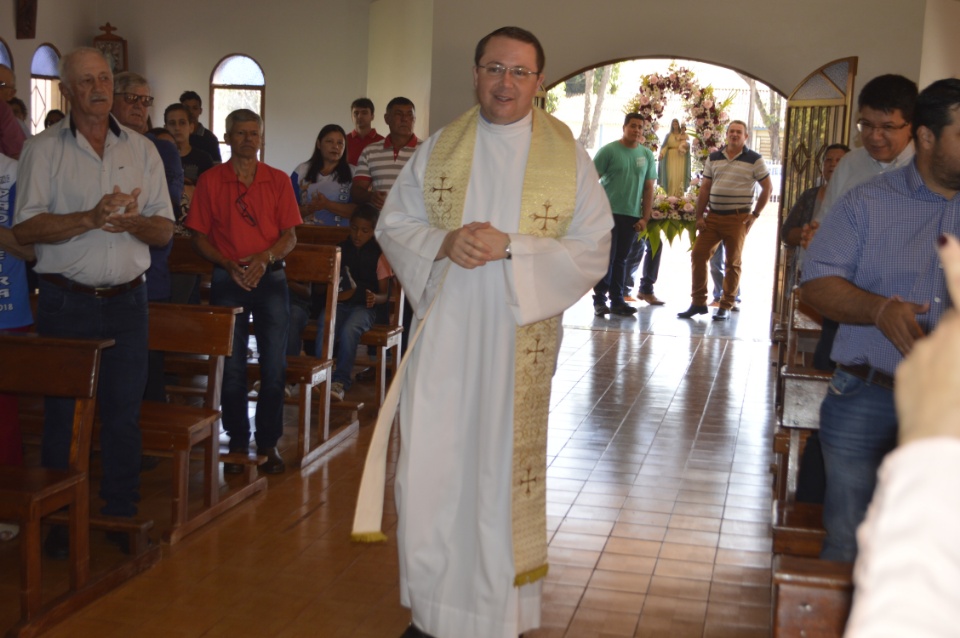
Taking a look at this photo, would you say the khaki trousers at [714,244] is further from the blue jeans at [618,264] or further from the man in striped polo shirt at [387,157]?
the man in striped polo shirt at [387,157]

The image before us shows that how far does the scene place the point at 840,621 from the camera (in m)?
1.79

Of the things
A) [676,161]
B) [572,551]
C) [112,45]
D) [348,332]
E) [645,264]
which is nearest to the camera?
[572,551]

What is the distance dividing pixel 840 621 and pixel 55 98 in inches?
588

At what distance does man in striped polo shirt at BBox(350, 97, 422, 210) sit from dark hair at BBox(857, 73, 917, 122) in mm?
4728

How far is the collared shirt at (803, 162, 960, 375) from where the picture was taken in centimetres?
288

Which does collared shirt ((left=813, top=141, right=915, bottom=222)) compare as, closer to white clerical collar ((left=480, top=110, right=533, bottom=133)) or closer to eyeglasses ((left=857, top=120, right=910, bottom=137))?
eyeglasses ((left=857, top=120, right=910, bottom=137))

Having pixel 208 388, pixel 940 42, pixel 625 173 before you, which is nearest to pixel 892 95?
pixel 208 388

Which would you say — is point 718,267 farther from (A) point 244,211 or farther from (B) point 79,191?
(B) point 79,191

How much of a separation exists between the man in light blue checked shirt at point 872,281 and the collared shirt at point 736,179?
860 cm

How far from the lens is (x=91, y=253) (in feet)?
13.9

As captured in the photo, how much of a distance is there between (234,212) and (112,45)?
1122 centimetres

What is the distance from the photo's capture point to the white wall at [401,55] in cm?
1123

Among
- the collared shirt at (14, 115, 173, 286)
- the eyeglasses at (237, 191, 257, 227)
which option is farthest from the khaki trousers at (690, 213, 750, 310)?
the collared shirt at (14, 115, 173, 286)

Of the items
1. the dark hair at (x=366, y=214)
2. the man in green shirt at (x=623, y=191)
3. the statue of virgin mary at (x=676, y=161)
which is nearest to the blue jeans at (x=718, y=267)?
the statue of virgin mary at (x=676, y=161)
